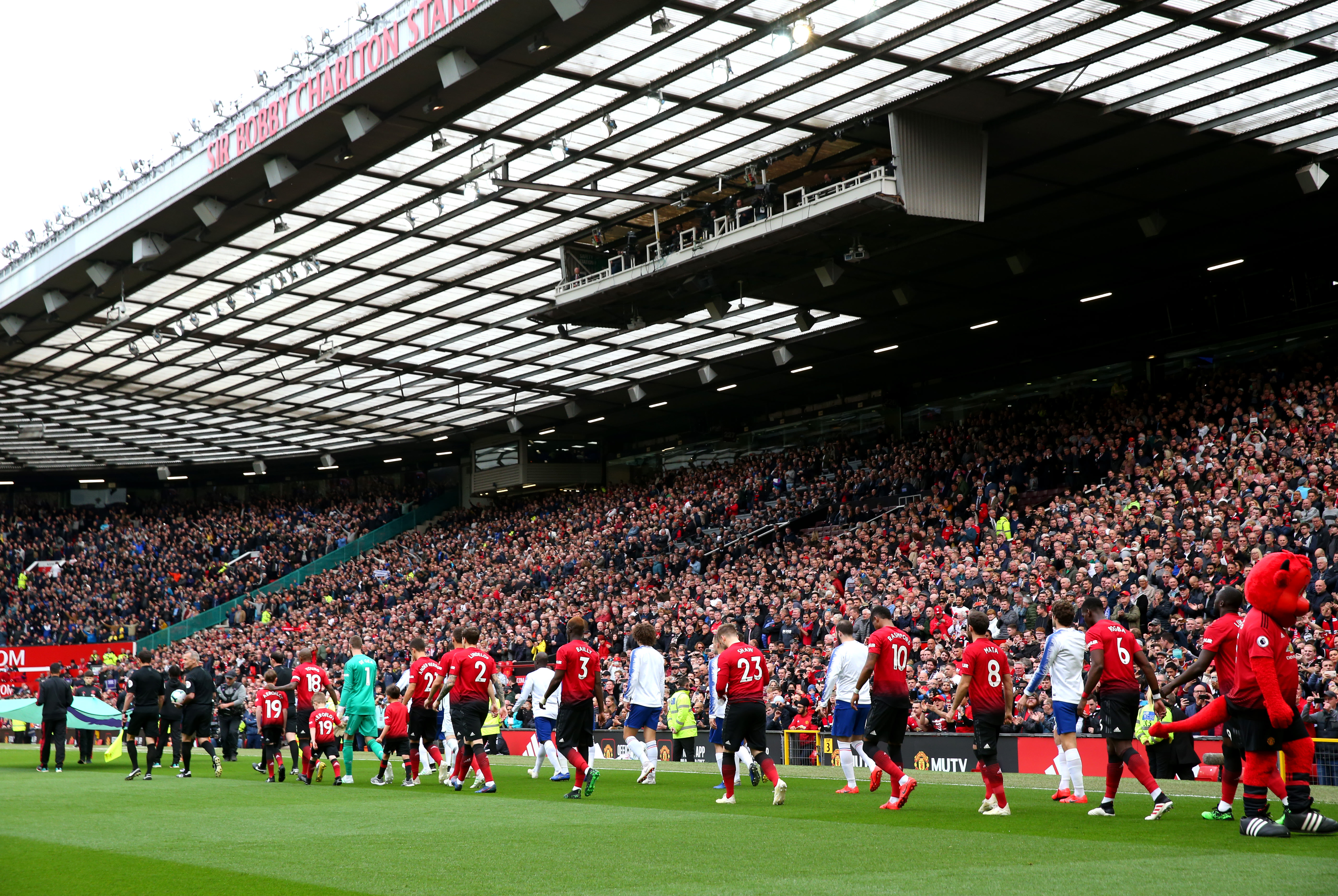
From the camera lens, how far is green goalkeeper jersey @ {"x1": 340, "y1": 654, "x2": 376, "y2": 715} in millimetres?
17250

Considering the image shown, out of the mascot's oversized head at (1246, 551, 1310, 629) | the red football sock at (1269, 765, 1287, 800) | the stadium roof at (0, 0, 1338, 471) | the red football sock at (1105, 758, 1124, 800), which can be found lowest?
the red football sock at (1105, 758, 1124, 800)

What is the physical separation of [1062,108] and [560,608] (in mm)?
20605

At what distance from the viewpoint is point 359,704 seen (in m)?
17.3

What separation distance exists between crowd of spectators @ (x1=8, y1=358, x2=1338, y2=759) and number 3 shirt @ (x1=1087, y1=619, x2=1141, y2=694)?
5.28 meters

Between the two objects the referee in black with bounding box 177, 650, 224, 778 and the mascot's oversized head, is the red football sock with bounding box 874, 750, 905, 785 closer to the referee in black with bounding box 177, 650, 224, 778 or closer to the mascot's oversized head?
the mascot's oversized head

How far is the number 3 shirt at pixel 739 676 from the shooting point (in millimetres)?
12680

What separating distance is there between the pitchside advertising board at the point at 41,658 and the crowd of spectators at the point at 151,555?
1.06 m

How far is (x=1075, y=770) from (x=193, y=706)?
13.1 metres

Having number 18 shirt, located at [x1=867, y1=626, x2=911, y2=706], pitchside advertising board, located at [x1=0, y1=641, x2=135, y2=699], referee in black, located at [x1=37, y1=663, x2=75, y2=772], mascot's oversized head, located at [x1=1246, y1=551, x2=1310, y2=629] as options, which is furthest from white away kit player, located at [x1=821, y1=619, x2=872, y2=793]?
pitchside advertising board, located at [x1=0, y1=641, x2=135, y2=699]

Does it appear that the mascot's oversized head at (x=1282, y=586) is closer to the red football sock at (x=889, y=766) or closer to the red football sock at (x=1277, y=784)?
the red football sock at (x=1277, y=784)

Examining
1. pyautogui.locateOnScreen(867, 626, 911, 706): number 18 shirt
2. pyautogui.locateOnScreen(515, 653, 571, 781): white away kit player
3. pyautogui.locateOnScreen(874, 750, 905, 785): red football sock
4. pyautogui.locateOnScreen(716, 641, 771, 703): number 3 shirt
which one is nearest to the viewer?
pyautogui.locateOnScreen(874, 750, 905, 785): red football sock

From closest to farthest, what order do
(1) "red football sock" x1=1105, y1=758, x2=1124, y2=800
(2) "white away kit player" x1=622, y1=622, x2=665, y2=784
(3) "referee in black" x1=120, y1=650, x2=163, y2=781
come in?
(1) "red football sock" x1=1105, y1=758, x2=1124, y2=800, (2) "white away kit player" x1=622, y1=622, x2=665, y2=784, (3) "referee in black" x1=120, y1=650, x2=163, y2=781

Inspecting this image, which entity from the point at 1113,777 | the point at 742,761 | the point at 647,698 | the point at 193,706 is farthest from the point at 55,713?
the point at 1113,777

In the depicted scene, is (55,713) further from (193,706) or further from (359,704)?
(359,704)
